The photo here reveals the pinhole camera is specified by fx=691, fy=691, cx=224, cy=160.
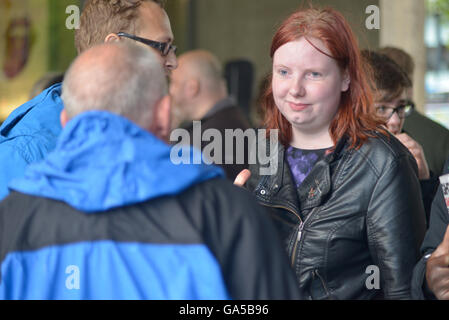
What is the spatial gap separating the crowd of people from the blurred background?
0.61 m

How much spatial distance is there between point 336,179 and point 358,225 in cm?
20

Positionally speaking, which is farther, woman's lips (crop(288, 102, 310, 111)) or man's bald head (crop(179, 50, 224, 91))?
man's bald head (crop(179, 50, 224, 91))

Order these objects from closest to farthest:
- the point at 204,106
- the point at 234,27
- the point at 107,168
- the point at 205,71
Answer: the point at 107,168, the point at 204,106, the point at 205,71, the point at 234,27

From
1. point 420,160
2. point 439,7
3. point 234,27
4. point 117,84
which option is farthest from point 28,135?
point 439,7

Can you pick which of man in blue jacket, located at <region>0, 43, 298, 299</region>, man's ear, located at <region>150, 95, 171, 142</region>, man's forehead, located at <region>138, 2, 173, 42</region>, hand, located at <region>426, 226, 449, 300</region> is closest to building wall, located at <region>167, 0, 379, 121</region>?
man's forehead, located at <region>138, 2, 173, 42</region>

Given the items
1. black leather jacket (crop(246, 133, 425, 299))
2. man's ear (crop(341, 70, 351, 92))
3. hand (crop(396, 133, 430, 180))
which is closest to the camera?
black leather jacket (crop(246, 133, 425, 299))

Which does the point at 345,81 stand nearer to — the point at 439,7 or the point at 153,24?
the point at 153,24

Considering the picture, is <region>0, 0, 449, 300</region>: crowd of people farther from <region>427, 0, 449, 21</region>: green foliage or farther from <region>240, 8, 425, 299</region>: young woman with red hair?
<region>427, 0, 449, 21</region>: green foliage

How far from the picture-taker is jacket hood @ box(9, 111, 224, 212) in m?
1.63

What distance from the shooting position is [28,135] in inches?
97.7

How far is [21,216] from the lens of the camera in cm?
170
